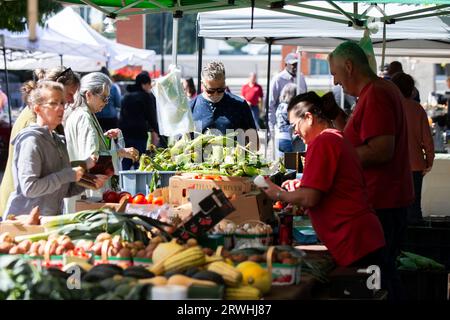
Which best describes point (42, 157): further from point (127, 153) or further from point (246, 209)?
point (127, 153)

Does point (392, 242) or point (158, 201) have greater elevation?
point (158, 201)

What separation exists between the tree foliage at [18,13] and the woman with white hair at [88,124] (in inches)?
333

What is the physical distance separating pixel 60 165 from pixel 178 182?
3.37ft

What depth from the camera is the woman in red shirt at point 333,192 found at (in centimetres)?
415

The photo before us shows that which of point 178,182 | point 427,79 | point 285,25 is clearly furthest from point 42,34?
point 427,79

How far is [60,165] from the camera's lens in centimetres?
483

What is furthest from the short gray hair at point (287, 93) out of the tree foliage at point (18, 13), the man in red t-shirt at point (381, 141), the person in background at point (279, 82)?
the man in red t-shirt at point (381, 141)

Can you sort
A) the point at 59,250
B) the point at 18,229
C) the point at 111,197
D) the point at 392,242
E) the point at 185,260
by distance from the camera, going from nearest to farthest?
1. the point at 185,260
2. the point at 59,250
3. the point at 18,229
4. the point at 392,242
5. the point at 111,197

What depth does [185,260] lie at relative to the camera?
3758 millimetres

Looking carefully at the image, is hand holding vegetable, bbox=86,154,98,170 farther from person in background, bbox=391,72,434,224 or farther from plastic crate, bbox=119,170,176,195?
person in background, bbox=391,72,434,224

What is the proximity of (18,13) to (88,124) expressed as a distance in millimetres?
10124

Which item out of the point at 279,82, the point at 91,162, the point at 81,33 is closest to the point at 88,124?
the point at 91,162

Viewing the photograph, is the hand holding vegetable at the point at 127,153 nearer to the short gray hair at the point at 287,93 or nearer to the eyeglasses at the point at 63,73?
the eyeglasses at the point at 63,73
